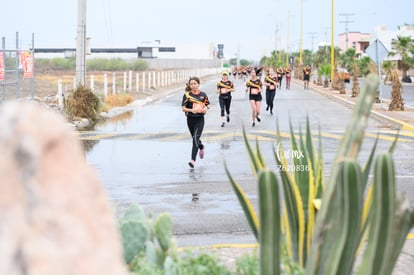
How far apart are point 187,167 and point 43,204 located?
Answer: 12.7m

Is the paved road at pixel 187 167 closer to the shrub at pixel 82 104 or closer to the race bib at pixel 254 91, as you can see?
the shrub at pixel 82 104

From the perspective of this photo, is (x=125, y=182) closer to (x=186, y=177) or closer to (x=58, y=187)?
(x=186, y=177)

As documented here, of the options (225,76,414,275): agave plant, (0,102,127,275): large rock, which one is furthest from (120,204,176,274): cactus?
(0,102,127,275): large rock

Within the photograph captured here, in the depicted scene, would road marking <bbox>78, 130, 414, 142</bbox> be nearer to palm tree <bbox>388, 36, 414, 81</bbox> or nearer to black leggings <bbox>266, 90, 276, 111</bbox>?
black leggings <bbox>266, 90, 276, 111</bbox>

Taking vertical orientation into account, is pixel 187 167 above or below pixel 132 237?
below

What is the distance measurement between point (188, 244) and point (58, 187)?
6.38 meters

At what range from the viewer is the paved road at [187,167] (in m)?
9.80

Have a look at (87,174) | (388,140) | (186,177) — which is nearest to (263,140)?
(388,140)

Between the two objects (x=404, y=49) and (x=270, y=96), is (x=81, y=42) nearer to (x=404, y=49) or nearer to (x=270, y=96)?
(x=270, y=96)

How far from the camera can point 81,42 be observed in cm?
2661

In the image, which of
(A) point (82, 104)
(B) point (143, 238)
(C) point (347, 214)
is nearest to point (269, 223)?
(C) point (347, 214)

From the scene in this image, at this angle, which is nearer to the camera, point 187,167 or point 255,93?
point 187,167

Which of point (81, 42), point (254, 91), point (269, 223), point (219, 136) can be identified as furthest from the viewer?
point (81, 42)

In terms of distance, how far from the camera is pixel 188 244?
849cm
